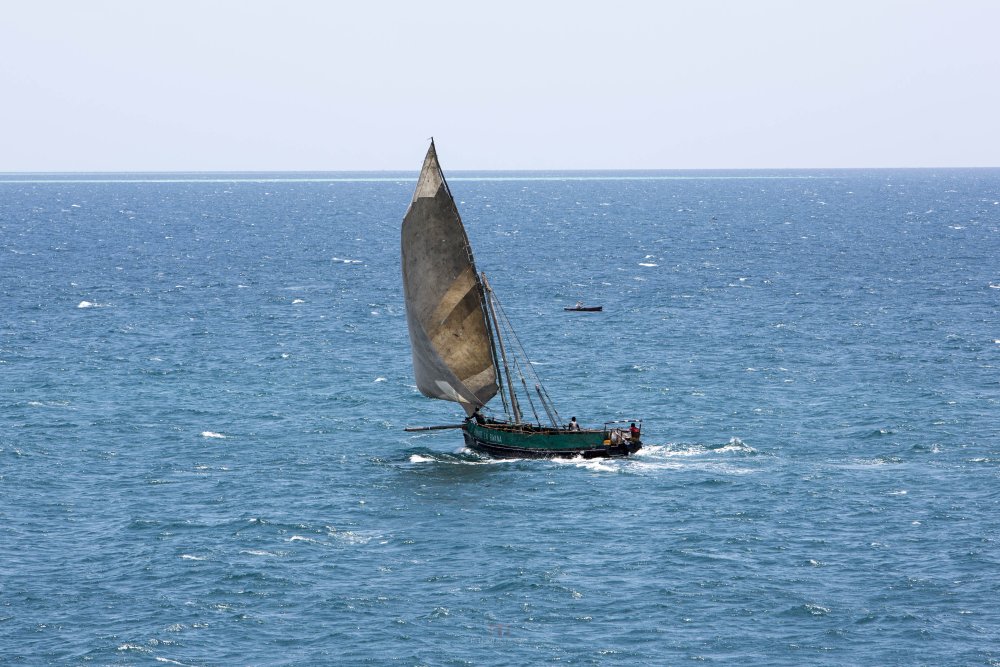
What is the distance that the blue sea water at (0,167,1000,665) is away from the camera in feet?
155

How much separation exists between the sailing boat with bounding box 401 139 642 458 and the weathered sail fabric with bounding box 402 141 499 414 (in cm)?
5

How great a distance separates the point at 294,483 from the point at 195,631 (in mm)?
19442

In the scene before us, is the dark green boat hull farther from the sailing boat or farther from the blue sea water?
the blue sea water

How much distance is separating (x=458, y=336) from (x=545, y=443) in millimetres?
7880

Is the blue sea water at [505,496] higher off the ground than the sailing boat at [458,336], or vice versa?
the sailing boat at [458,336]

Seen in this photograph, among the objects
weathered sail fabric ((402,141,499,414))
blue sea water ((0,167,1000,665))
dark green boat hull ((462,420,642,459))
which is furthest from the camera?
dark green boat hull ((462,420,642,459))

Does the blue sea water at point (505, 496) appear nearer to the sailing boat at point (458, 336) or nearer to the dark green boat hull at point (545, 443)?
the dark green boat hull at point (545, 443)

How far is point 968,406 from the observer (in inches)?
3169

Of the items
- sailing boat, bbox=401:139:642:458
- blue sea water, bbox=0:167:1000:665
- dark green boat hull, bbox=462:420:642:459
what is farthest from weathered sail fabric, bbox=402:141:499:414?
blue sea water, bbox=0:167:1000:665

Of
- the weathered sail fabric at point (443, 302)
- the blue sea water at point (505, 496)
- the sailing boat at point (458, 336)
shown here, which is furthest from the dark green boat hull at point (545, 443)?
the weathered sail fabric at point (443, 302)

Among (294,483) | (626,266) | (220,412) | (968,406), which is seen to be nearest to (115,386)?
(220,412)

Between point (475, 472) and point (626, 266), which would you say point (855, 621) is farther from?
point (626, 266)

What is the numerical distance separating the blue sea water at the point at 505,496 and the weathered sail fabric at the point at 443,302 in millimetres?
4528

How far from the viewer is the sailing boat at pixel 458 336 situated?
6969cm
